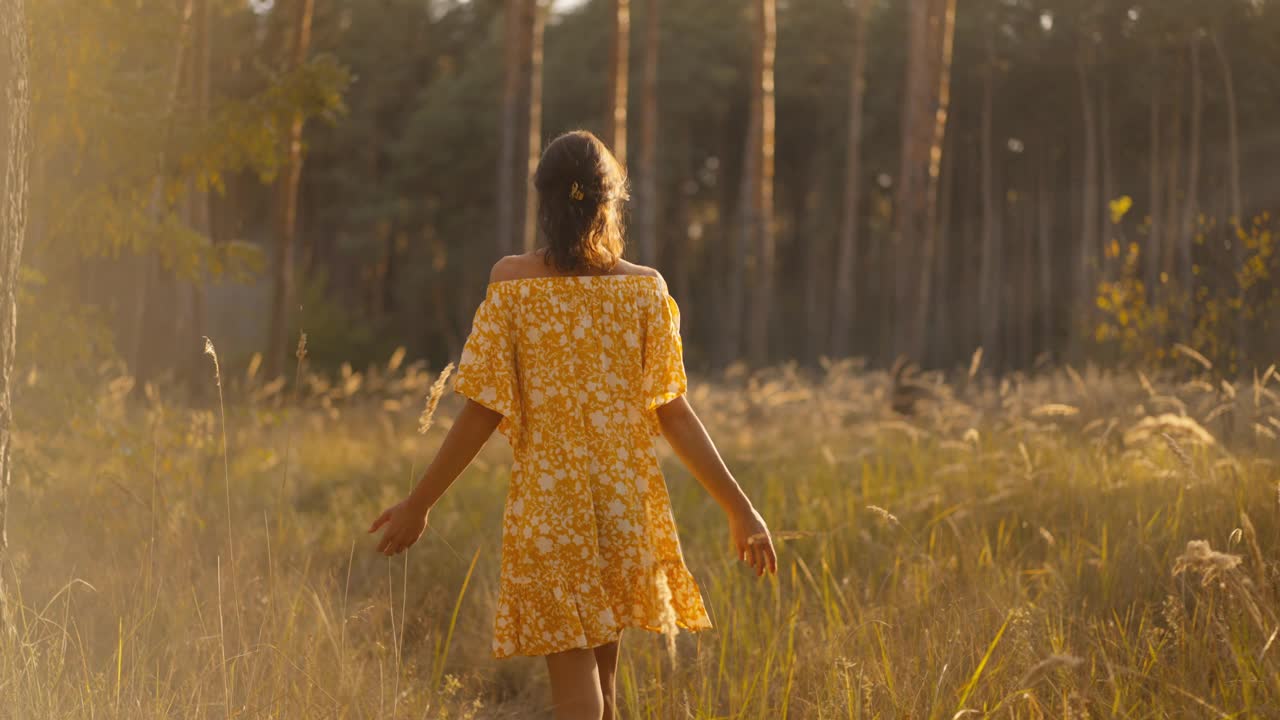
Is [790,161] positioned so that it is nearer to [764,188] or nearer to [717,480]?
[764,188]

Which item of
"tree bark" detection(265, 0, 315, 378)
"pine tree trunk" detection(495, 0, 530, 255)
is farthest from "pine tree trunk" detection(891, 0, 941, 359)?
"tree bark" detection(265, 0, 315, 378)

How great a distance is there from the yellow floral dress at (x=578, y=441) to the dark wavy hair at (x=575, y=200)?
69mm

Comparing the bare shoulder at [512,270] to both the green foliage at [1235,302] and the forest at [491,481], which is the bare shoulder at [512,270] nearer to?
the forest at [491,481]

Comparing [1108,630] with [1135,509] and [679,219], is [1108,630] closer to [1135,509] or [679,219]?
[1135,509]

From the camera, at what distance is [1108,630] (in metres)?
3.77

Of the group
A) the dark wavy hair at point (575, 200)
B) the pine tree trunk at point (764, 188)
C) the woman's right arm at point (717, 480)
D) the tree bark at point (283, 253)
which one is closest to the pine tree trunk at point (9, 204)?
the dark wavy hair at point (575, 200)

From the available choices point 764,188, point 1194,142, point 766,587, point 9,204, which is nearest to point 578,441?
point 9,204

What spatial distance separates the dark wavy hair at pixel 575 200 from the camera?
272 cm

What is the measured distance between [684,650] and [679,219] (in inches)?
1496

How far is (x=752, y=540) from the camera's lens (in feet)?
8.93

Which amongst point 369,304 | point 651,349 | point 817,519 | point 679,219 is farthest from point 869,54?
point 651,349

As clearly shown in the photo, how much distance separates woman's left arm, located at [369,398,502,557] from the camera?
269 centimetres

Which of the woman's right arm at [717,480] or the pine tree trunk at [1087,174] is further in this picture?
the pine tree trunk at [1087,174]

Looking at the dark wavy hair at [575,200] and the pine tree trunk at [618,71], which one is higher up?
the pine tree trunk at [618,71]
